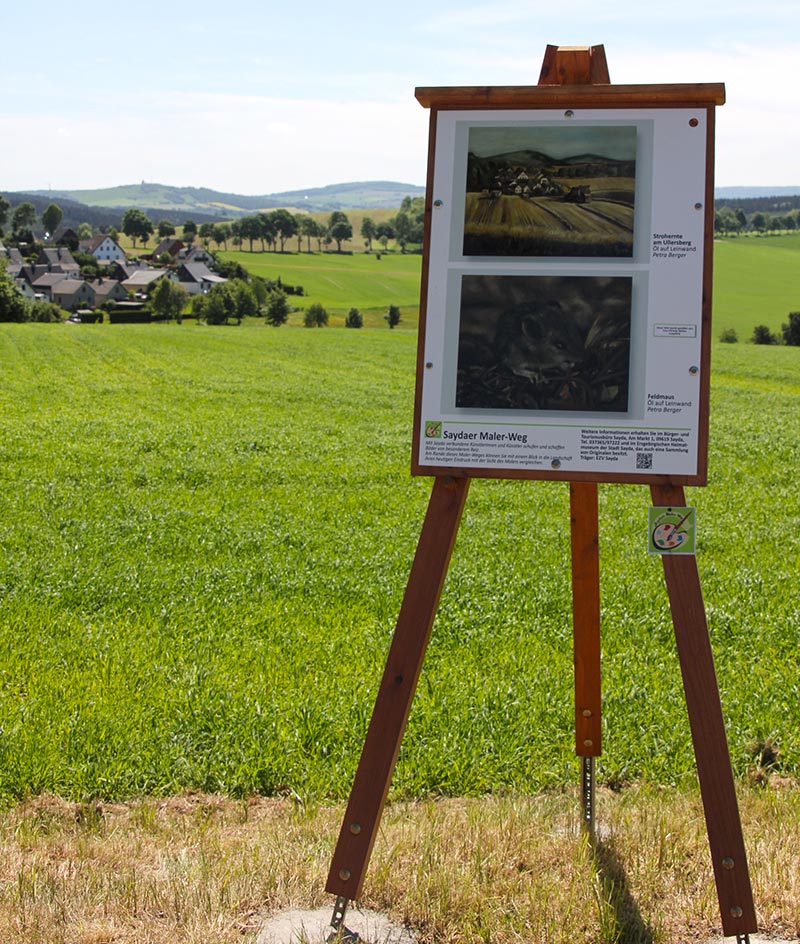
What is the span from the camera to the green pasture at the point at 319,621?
5539 millimetres

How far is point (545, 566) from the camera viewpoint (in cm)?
988

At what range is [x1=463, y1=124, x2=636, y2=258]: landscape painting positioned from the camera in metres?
3.66

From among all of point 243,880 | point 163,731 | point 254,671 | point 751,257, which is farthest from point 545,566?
point 751,257

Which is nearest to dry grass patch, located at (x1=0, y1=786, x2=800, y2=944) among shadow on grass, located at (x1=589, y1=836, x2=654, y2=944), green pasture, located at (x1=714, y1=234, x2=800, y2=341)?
shadow on grass, located at (x1=589, y1=836, x2=654, y2=944)

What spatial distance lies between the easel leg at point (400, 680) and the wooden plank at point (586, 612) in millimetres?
881

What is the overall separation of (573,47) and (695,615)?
224 cm

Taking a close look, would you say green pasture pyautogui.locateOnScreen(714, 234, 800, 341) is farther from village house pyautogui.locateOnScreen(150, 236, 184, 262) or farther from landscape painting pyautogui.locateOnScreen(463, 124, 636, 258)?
village house pyautogui.locateOnScreen(150, 236, 184, 262)

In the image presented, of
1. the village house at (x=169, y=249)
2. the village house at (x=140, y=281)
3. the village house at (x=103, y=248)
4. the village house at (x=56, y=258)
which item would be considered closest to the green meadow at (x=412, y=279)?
the village house at (x=140, y=281)

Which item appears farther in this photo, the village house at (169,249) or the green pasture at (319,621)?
the village house at (169,249)

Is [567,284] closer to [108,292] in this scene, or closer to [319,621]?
[319,621]

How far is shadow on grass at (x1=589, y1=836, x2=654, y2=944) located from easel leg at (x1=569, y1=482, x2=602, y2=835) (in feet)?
0.87

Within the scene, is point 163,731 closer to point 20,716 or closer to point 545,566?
point 20,716

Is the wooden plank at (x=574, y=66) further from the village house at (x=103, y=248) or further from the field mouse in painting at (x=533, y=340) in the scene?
the village house at (x=103, y=248)

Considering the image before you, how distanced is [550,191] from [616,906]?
9.40 feet
